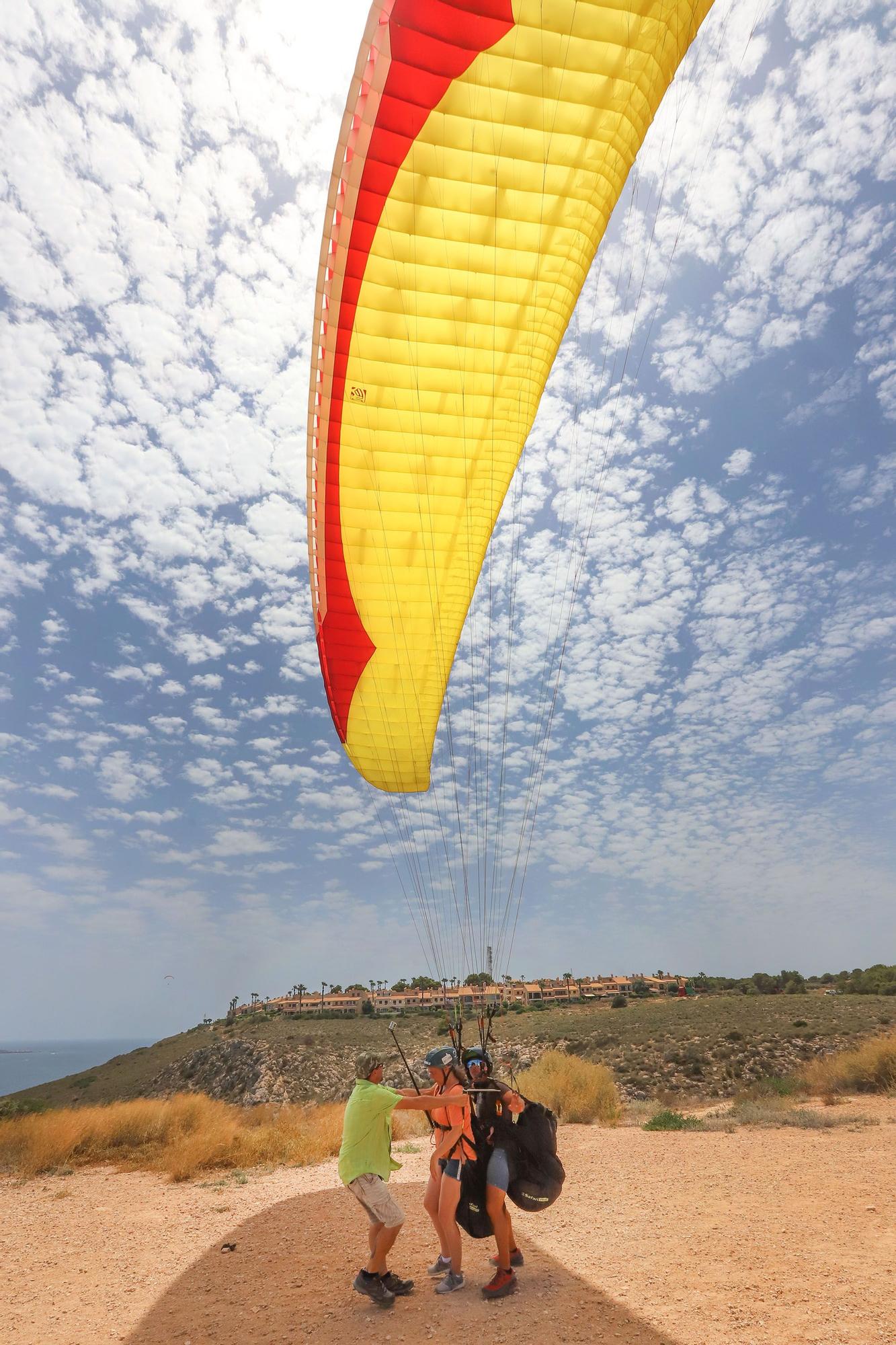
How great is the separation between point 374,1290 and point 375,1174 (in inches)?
23.7

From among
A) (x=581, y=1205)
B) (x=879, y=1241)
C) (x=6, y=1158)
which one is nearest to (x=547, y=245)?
(x=879, y=1241)

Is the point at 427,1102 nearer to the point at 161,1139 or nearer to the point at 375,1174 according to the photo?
the point at 375,1174

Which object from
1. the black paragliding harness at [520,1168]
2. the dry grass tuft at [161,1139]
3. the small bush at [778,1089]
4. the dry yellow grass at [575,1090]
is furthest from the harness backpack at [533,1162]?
the small bush at [778,1089]

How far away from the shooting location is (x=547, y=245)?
515cm

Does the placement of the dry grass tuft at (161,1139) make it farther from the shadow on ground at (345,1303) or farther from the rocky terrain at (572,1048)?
the rocky terrain at (572,1048)

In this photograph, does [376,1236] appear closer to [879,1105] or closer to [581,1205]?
[581,1205]

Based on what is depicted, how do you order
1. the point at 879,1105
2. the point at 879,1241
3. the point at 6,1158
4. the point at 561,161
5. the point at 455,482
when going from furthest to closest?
the point at 879,1105, the point at 6,1158, the point at 455,482, the point at 561,161, the point at 879,1241

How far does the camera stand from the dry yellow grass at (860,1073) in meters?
10.5

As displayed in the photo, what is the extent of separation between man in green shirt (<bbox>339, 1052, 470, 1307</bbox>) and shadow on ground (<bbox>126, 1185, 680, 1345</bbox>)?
0.10m

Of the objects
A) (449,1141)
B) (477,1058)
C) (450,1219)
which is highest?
(477,1058)

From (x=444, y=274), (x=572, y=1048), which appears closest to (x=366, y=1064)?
(x=444, y=274)

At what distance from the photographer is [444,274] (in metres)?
5.18

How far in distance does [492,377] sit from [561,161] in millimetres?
1493

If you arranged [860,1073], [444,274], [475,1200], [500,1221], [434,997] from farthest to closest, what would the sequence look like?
[434,997], [860,1073], [444,274], [475,1200], [500,1221]
